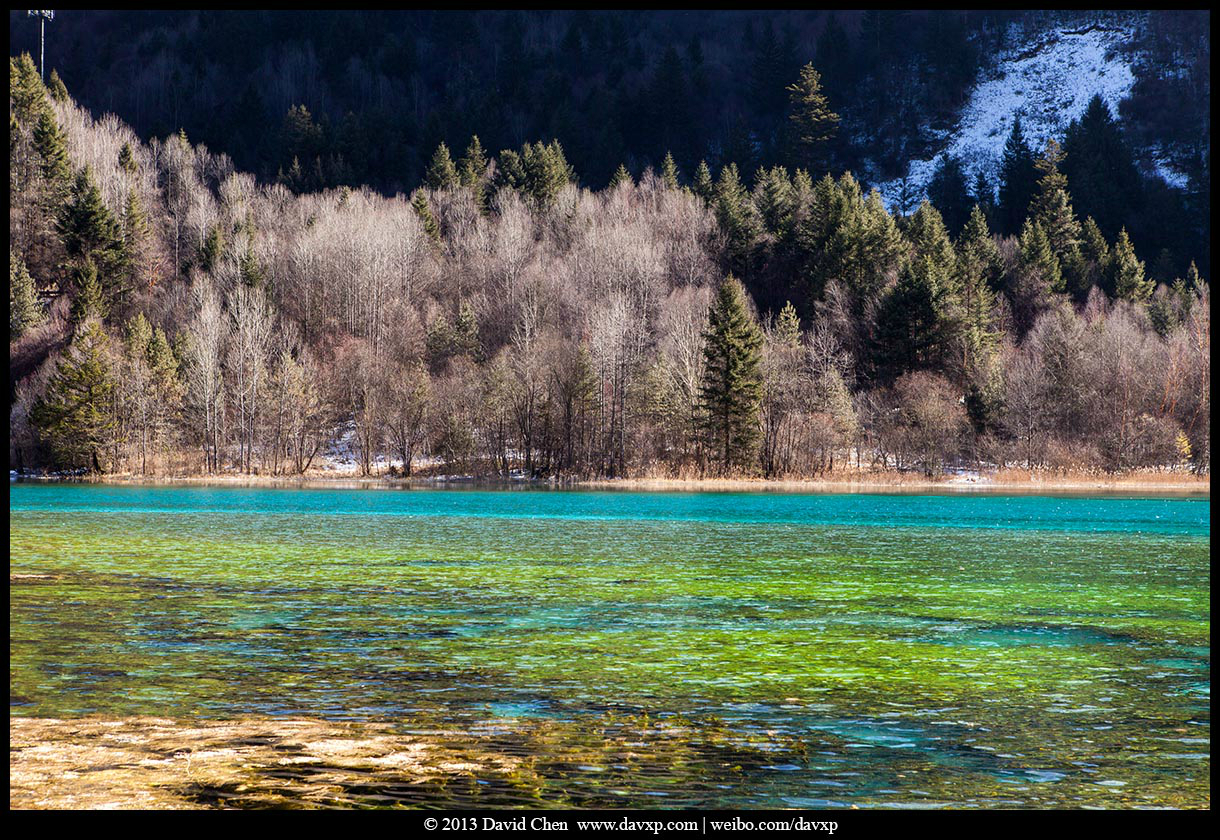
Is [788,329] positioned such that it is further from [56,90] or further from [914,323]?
[56,90]

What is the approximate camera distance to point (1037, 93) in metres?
173

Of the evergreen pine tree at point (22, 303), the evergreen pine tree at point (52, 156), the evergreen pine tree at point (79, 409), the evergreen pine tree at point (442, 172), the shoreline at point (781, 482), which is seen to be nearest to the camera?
the shoreline at point (781, 482)

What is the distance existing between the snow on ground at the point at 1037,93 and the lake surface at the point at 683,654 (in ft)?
451

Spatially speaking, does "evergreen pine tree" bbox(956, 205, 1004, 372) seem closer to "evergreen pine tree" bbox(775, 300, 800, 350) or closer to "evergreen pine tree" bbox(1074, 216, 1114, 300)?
"evergreen pine tree" bbox(1074, 216, 1114, 300)

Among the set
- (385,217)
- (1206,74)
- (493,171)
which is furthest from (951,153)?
(385,217)

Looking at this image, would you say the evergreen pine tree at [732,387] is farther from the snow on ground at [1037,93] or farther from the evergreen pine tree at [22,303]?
the snow on ground at [1037,93]

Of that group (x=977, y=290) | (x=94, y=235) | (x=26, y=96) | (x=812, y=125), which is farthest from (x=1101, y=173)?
(x=26, y=96)

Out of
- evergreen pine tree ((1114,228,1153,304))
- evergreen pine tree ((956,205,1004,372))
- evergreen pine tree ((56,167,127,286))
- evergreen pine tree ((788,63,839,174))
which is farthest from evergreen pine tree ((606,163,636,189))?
evergreen pine tree ((56,167,127,286))

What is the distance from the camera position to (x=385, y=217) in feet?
376

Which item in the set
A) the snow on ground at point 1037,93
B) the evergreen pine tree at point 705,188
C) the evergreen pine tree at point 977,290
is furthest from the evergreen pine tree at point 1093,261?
the evergreen pine tree at point 705,188

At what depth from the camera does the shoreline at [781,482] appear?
6969 centimetres

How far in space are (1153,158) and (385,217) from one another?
329 ft

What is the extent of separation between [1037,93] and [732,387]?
116979mm

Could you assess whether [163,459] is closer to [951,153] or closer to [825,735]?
[825,735]
